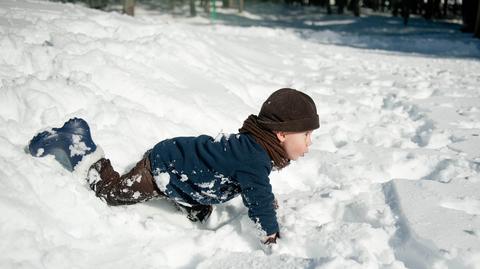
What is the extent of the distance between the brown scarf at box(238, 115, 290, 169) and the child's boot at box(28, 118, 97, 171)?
0.88 metres

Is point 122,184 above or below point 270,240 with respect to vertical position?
above

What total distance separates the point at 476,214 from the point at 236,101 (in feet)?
7.30

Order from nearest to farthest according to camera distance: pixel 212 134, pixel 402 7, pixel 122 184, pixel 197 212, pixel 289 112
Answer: pixel 289 112 < pixel 122 184 < pixel 197 212 < pixel 212 134 < pixel 402 7

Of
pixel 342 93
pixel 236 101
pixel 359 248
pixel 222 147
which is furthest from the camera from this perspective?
pixel 342 93

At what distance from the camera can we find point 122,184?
2.13 meters

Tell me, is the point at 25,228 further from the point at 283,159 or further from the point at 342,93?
the point at 342,93

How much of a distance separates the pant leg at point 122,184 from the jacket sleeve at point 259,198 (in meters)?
0.52

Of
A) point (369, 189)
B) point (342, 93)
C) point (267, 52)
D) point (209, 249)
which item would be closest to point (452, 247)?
point (369, 189)

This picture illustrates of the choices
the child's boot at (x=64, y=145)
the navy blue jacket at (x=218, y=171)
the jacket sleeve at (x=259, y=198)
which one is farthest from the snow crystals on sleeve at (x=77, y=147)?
the jacket sleeve at (x=259, y=198)

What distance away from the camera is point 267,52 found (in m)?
7.08

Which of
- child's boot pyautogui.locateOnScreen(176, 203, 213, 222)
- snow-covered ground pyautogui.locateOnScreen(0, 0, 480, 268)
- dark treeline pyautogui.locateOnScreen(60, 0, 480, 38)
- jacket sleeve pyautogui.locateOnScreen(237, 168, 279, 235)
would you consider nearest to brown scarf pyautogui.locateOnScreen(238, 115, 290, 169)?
jacket sleeve pyautogui.locateOnScreen(237, 168, 279, 235)

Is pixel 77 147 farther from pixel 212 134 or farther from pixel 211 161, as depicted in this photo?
pixel 212 134

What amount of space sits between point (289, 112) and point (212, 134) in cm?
126

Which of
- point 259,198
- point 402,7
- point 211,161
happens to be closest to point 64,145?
point 211,161
